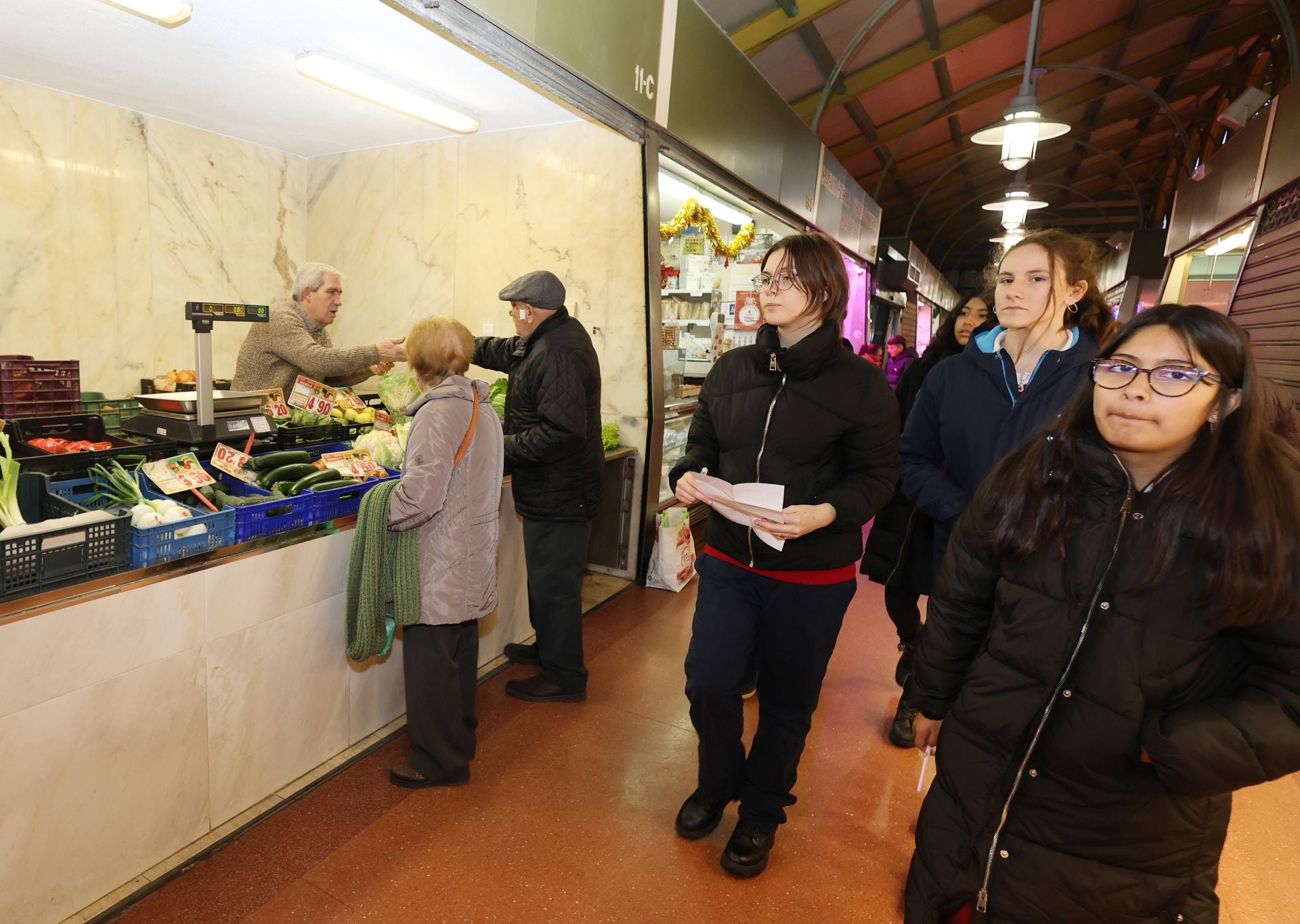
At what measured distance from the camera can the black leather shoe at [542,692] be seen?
139 inches

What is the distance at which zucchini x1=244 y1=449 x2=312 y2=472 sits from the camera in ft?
9.67

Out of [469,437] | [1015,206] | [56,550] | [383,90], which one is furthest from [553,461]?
[1015,206]

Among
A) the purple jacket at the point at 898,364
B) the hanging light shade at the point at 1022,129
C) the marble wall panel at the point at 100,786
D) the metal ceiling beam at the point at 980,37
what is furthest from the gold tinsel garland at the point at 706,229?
the marble wall panel at the point at 100,786

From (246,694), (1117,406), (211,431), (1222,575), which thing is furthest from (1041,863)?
(211,431)

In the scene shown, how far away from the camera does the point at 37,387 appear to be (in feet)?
Answer: 9.49

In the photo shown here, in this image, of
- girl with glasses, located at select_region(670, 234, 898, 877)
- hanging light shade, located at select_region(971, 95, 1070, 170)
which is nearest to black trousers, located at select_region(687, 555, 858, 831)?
girl with glasses, located at select_region(670, 234, 898, 877)

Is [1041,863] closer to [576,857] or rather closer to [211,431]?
[576,857]

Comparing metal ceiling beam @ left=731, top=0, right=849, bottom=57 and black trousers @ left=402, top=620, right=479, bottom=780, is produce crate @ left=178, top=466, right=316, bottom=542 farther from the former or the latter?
metal ceiling beam @ left=731, top=0, right=849, bottom=57

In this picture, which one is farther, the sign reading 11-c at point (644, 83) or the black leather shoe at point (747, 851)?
the sign reading 11-c at point (644, 83)

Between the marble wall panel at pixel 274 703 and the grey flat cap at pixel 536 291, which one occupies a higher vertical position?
the grey flat cap at pixel 536 291

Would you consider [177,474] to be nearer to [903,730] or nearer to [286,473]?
[286,473]

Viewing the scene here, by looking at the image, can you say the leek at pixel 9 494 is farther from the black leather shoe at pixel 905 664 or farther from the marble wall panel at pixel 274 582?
the black leather shoe at pixel 905 664

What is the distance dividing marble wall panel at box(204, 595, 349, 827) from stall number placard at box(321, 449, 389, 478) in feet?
1.73

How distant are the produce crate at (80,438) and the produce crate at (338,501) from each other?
1.89 ft
